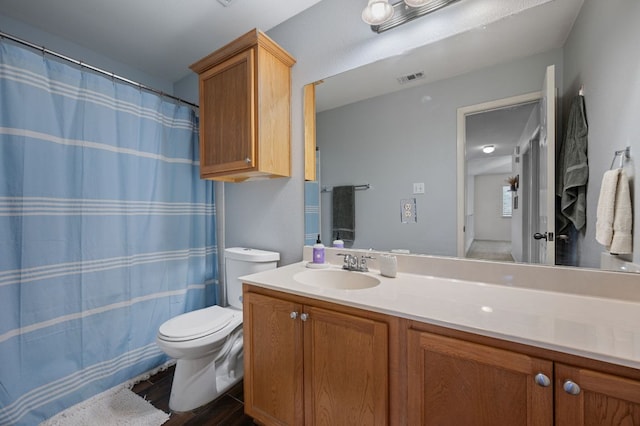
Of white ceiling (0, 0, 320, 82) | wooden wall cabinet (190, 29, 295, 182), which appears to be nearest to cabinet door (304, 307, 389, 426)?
wooden wall cabinet (190, 29, 295, 182)

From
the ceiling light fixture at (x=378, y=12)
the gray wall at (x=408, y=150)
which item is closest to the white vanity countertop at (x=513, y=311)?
→ the gray wall at (x=408, y=150)

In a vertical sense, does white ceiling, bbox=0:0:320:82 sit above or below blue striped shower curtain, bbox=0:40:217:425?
above

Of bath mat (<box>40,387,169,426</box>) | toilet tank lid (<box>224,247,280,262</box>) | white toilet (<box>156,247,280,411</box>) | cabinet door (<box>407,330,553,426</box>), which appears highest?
toilet tank lid (<box>224,247,280,262</box>)

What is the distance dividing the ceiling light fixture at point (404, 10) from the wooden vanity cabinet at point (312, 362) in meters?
1.41

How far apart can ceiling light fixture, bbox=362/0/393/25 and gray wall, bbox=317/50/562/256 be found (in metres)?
0.36

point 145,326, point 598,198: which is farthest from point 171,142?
point 598,198

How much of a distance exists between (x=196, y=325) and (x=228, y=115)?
1.29m

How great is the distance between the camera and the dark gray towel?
5.07 ft

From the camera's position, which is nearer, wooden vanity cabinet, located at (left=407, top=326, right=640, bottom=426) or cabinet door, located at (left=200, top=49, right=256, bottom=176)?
wooden vanity cabinet, located at (left=407, top=326, right=640, bottom=426)

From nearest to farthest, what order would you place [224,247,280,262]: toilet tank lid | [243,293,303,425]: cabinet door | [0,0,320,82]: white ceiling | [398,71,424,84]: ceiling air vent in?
[243,293,303,425]: cabinet door
[398,71,424,84]: ceiling air vent
[0,0,320,82]: white ceiling
[224,247,280,262]: toilet tank lid

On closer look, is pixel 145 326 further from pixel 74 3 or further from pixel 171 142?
pixel 74 3

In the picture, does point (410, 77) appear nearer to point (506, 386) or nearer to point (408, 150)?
point (408, 150)

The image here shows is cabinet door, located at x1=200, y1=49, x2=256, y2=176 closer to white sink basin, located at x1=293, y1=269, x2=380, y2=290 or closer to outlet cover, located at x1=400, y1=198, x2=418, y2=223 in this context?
white sink basin, located at x1=293, y1=269, x2=380, y2=290

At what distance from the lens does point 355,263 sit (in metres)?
1.41
